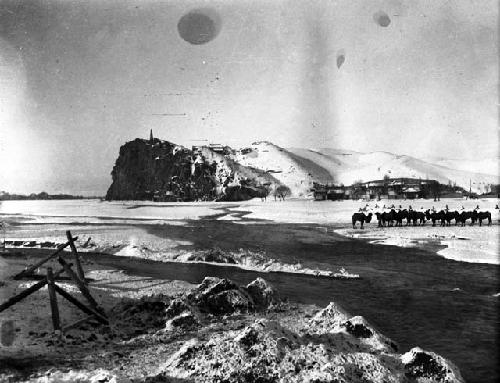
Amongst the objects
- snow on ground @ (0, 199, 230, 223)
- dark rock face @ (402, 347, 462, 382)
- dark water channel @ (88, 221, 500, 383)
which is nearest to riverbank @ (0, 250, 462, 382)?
dark rock face @ (402, 347, 462, 382)

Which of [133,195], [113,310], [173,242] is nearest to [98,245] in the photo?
[173,242]

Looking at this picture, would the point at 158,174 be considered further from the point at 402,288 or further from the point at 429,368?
the point at 429,368

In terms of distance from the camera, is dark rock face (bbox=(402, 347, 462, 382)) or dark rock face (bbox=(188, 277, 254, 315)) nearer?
dark rock face (bbox=(402, 347, 462, 382))

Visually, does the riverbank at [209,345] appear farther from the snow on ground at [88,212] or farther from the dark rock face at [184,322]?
the snow on ground at [88,212]

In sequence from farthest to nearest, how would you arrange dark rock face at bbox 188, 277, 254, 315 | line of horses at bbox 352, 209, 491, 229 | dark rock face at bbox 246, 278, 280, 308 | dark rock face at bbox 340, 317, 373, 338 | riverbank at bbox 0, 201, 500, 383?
line of horses at bbox 352, 209, 491, 229 → dark rock face at bbox 246, 278, 280, 308 → dark rock face at bbox 188, 277, 254, 315 → riverbank at bbox 0, 201, 500, 383 → dark rock face at bbox 340, 317, 373, 338

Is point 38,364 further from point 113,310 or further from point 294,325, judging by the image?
point 294,325

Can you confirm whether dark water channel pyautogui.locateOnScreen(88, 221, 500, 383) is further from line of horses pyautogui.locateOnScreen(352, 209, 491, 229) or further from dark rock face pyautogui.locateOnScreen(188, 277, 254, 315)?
line of horses pyautogui.locateOnScreen(352, 209, 491, 229)

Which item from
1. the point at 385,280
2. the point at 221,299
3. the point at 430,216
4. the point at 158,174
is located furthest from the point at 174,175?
the point at 221,299

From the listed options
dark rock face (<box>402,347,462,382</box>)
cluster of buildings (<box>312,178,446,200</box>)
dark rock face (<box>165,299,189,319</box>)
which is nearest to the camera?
dark rock face (<box>402,347,462,382</box>)
